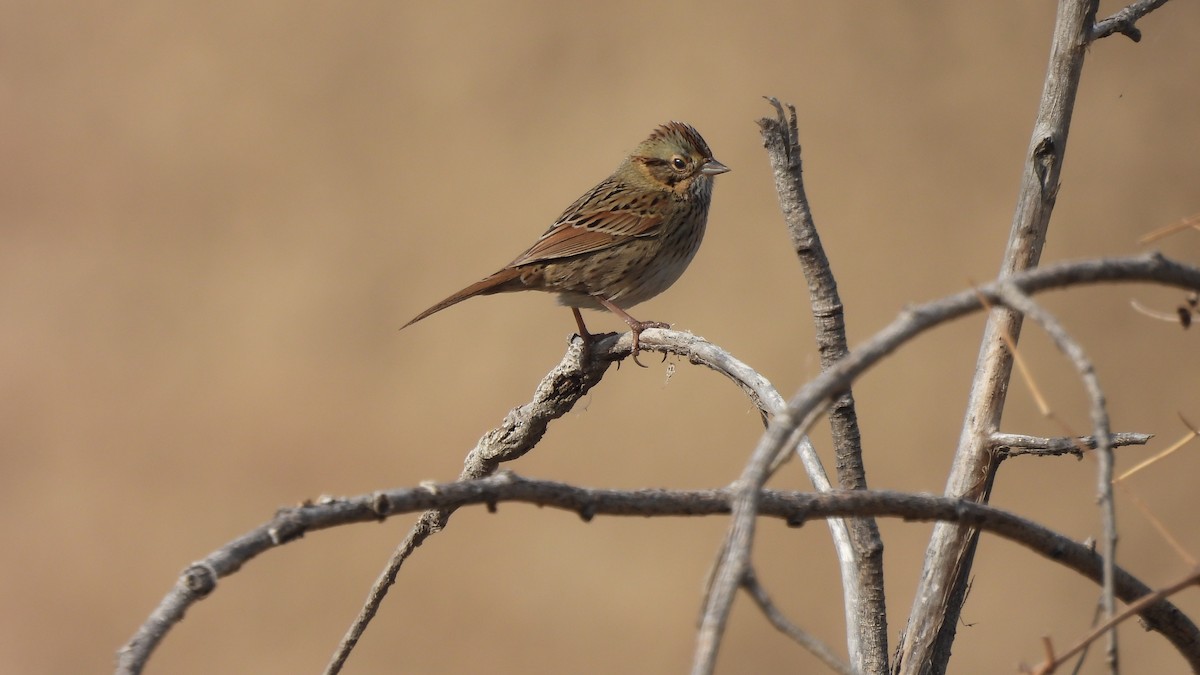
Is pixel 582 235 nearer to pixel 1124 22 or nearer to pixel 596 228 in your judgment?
pixel 596 228

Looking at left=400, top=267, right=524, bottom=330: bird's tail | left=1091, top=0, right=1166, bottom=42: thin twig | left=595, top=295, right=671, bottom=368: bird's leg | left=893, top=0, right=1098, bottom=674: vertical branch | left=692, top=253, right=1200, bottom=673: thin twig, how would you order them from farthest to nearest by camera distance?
left=400, top=267, right=524, bottom=330: bird's tail, left=595, top=295, right=671, bottom=368: bird's leg, left=1091, top=0, right=1166, bottom=42: thin twig, left=893, top=0, right=1098, bottom=674: vertical branch, left=692, top=253, right=1200, bottom=673: thin twig

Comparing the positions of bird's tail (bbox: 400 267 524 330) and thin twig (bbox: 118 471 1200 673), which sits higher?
bird's tail (bbox: 400 267 524 330)

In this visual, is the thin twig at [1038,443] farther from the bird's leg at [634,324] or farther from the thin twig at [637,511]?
the bird's leg at [634,324]

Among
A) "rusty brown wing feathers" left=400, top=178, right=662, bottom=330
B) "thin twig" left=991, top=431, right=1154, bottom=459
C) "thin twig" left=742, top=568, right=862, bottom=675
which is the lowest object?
"thin twig" left=742, top=568, right=862, bottom=675

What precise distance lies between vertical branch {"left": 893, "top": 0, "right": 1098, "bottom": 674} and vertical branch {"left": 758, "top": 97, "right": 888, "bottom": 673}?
0.29 feet

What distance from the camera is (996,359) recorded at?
7.29ft

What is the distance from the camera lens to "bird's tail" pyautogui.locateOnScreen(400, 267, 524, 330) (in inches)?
166

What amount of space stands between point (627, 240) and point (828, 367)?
242cm

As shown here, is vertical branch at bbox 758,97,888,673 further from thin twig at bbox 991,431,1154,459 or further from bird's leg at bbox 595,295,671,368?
bird's leg at bbox 595,295,671,368

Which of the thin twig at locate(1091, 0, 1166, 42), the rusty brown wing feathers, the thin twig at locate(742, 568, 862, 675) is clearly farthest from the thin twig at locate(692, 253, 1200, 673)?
the rusty brown wing feathers

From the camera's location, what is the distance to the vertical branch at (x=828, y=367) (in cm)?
208

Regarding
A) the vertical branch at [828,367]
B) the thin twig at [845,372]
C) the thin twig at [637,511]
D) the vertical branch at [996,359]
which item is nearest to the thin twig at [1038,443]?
the vertical branch at [996,359]

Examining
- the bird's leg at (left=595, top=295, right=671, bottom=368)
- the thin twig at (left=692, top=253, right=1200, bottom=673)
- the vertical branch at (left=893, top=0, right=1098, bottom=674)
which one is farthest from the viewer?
the bird's leg at (left=595, top=295, right=671, bottom=368)

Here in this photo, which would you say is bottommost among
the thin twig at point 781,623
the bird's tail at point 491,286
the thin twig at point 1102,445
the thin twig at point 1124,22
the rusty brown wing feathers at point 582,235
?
the thin twig at point 781,623
